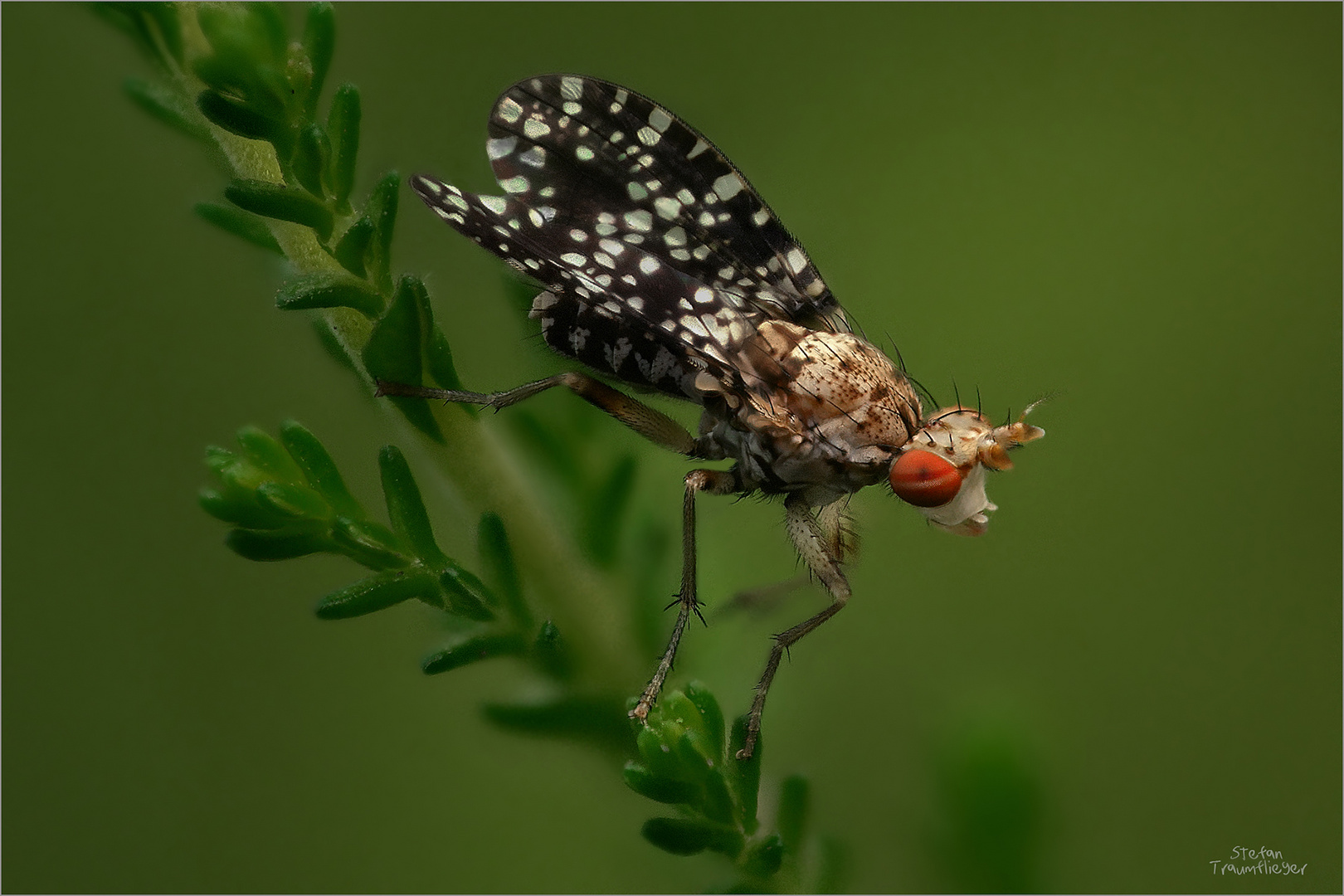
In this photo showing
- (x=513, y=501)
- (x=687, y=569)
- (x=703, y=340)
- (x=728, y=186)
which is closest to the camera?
(x=513, y=501)

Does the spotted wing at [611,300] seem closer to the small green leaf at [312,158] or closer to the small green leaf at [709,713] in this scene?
the small green leaf at [312,158]

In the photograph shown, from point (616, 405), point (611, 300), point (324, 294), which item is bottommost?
point (616, 405)

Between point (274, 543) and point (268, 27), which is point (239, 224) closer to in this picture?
point (268, 27)

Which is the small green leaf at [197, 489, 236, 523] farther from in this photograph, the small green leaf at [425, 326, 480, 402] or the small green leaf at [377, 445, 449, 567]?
the small green leaf at [425, 326, 480, 402]

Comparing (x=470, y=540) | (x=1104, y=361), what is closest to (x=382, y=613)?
(x=470, y=540)

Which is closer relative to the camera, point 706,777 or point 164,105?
point 706,777

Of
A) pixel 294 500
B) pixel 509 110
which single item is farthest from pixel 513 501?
pixel 509 110
